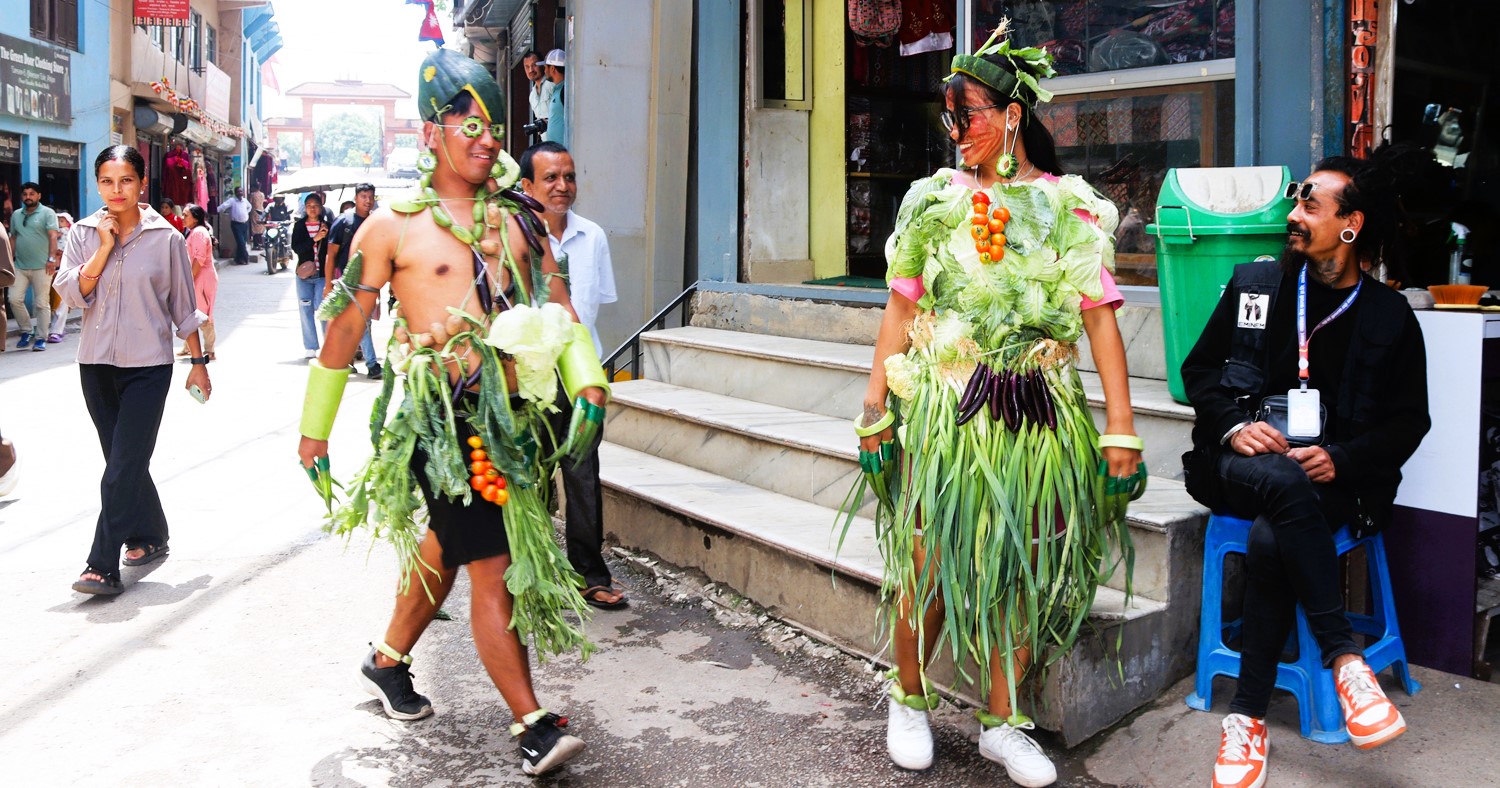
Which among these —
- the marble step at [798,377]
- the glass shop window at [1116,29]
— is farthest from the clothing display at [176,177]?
the glass shop window at [1116,29]

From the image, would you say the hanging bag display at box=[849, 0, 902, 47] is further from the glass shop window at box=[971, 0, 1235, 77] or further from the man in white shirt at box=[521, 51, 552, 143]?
the man in white shirt at box=[521, 51, 552, 143]

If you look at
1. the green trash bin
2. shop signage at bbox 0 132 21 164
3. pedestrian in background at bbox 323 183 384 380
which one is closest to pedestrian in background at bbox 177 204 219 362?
pedestrian in background at bbox 323 183 384 380

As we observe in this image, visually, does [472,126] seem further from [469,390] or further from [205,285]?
[205,285]

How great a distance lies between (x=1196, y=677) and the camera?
11.9 feet

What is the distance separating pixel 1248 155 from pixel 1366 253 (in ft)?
4.57

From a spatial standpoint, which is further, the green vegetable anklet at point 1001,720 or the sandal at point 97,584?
the sandal at point 97,584

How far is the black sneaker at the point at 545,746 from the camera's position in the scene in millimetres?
3301

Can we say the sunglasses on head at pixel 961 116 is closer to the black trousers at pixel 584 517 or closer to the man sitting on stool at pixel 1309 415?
the man sitting on stool at pixel 1309 415

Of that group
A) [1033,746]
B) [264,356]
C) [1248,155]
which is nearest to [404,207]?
[1033,746]

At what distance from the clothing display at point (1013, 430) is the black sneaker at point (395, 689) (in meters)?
1.54

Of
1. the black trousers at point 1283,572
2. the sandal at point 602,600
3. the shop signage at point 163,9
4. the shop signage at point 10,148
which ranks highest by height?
the shop signage at point 163,9

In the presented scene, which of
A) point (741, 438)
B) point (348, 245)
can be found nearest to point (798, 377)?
point (741, 438)

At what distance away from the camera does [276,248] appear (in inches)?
1176

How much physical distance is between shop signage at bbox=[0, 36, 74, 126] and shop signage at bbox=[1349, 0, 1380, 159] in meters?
19.2
